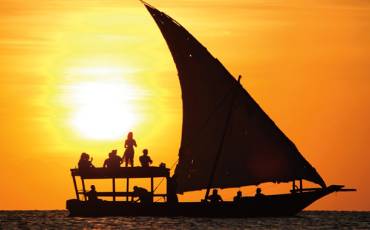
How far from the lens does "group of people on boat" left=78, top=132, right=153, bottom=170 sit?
69.4m

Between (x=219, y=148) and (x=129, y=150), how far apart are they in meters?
5.73

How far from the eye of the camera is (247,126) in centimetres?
7044

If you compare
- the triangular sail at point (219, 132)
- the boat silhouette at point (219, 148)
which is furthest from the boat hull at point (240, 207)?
the triangular sail at point (219, 132)

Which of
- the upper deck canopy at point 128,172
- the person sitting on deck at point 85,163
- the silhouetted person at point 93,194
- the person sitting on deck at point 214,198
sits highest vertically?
the person sitting on deck at point 85,163

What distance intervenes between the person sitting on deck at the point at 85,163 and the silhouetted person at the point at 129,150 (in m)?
4.33

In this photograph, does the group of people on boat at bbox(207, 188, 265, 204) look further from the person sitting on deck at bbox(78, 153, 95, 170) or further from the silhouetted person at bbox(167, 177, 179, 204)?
the person sitting on deck at bbox(78, 153, 95, 170)

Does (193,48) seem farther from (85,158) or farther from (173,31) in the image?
(85,158)

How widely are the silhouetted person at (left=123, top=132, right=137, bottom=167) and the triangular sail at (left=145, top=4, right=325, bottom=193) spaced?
3.05 meters

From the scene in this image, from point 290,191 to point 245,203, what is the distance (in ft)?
10.7

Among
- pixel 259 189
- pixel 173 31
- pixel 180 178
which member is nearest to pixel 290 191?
pixel 259 189

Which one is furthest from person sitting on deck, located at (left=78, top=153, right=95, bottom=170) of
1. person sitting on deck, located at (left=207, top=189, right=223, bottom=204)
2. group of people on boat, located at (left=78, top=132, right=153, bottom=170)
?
person sitting on deck, located at (left=207, top=189, right=223, bottom=204)

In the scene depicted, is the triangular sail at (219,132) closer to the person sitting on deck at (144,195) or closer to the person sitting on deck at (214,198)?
the person sitting on deck at (214,198)

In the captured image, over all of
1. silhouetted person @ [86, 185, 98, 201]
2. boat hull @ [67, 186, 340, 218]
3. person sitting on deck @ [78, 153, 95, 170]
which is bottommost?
boat hull @ [67, 186, 340, 218]

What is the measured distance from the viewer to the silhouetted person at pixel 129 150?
69.1 m
